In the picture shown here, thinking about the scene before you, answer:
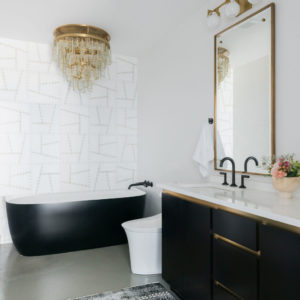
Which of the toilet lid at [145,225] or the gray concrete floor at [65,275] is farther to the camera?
the toilet lid at [145,225]

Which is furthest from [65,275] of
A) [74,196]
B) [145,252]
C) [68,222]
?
[74,196]

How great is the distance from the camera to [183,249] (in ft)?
6.78

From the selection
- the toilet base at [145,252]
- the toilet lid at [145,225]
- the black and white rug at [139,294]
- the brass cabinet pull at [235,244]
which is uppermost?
the brass cabinet pull at [235,244]

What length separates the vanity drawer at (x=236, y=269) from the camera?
1.43 m

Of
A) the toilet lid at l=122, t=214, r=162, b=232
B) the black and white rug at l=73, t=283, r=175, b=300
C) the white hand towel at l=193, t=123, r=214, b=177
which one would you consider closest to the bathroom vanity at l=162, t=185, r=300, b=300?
the black and white rug at l=73, t=283, r=175, b=300

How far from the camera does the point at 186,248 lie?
6.64 ft

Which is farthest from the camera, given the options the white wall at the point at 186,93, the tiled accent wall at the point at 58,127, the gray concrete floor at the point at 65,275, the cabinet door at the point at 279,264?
the tiled accent wall at the point at 58,127

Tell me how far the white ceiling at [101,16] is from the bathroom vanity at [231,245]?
184 centimetres

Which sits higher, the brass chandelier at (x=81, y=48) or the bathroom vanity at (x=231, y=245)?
the brass chandelier at (x=81, y=48)

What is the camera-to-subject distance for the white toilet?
2605mm

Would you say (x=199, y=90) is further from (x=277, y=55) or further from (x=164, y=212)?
(x=164, y=212)

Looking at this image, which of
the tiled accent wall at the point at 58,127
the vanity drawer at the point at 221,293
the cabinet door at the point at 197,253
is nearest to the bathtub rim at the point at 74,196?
the tiled accent wall at the point at 58,127

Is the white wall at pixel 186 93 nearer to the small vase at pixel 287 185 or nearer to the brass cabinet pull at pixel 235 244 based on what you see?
the small vase at pixel 287 185

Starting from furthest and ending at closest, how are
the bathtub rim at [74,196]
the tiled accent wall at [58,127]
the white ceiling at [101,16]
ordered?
1. the tiled accent wall at [58,127]
2. the bathtub rim at [74,196]
3. the white ceiling at [101,16]
